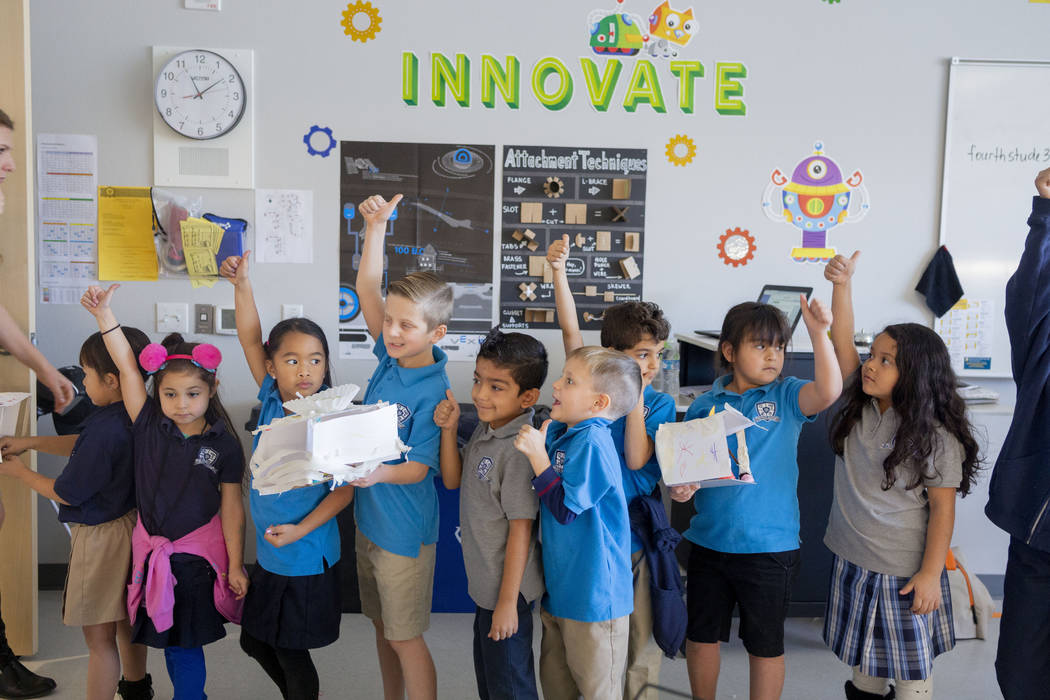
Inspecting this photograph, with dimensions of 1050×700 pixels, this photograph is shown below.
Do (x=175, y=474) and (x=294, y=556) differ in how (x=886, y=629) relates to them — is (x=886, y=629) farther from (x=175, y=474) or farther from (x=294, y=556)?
(x=175, y=474)

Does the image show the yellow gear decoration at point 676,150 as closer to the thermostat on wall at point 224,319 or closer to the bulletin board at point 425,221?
the bulletin board at point 425,221

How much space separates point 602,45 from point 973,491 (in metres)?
2.47

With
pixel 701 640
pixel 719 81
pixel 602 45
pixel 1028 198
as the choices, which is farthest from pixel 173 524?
pixel 1028 198

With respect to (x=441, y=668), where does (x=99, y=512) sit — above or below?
above

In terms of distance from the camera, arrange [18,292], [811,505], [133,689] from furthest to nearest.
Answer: [811,505], [18,292], [133,689]

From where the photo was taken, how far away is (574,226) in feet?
10.5

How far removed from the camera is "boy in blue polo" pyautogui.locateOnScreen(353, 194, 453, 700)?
1799 mm

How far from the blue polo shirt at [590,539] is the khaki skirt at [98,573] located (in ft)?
3.70

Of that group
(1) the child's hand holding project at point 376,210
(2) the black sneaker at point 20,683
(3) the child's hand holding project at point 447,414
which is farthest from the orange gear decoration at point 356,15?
(2) the black sneaker at point 20,683

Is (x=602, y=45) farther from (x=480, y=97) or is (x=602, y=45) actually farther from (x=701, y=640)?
(x=701, y=640)

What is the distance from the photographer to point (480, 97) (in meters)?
3.10

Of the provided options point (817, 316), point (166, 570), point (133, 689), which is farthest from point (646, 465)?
point (133, 689)

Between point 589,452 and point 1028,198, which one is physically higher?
point 1028,198

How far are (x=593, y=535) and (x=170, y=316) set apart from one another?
7.26 feet
